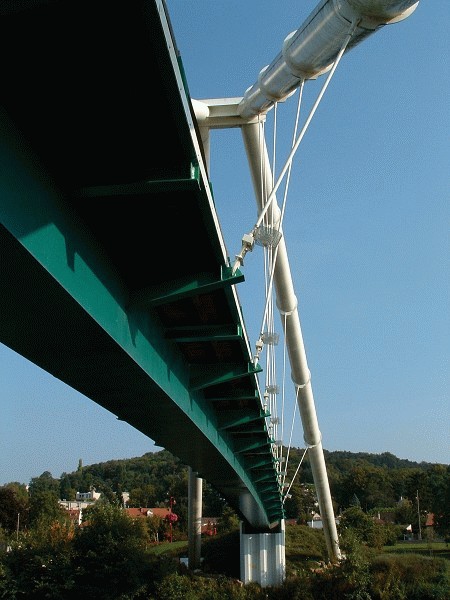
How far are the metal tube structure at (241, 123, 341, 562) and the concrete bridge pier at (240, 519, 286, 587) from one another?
3.40m

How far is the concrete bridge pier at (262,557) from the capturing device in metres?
41.2

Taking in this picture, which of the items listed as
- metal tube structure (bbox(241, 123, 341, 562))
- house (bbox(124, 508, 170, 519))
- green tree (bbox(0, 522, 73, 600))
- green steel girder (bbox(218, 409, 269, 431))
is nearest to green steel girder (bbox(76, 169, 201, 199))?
metal tube structure (bbox(241, 123, 341, 562))

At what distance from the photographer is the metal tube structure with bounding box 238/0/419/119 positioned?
839 centimetres

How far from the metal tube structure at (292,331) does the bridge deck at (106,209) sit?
3.69 m

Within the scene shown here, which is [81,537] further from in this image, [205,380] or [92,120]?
[92,120]

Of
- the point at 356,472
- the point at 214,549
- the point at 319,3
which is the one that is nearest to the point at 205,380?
the point at 319,3

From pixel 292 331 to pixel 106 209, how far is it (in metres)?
18.9

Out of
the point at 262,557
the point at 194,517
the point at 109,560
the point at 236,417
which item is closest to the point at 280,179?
the point at 236,417

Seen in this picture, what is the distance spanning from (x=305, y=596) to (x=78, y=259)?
100 ft

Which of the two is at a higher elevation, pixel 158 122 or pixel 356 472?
pixel 356 472

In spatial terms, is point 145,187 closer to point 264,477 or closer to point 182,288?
point 182,288

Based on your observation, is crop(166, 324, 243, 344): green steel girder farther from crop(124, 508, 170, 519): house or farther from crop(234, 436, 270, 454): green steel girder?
crop(124, 508, 170, 519): house

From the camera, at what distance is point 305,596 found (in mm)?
33094

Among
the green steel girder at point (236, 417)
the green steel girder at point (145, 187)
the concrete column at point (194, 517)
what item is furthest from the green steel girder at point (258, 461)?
the concrete column at point (194, 517)
